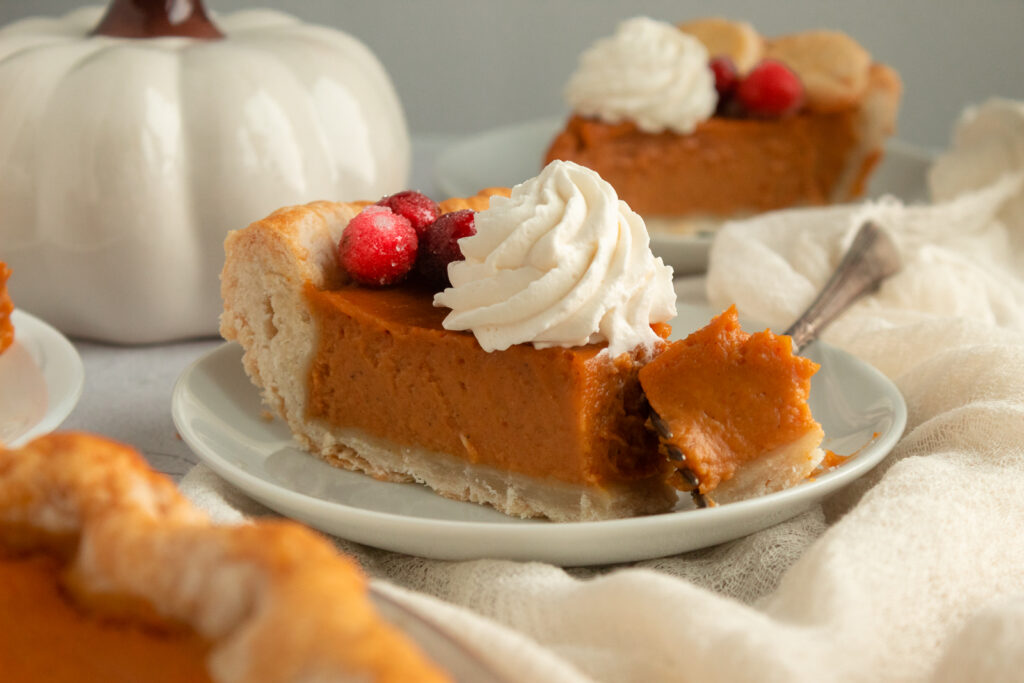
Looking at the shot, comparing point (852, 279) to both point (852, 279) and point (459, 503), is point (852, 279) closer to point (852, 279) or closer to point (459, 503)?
point (852, 279)

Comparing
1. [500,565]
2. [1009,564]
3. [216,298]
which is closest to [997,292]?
[1009,564]

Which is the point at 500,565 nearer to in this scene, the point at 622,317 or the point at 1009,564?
the point at 622,317

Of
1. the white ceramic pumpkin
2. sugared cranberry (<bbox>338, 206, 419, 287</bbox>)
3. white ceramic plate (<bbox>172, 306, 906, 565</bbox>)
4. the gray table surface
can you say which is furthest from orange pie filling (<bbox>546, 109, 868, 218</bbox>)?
sugared cranberry (<bbox>338, 206, 419, 287</bbox>)

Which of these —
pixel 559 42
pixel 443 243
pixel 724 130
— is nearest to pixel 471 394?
pixel 443 243

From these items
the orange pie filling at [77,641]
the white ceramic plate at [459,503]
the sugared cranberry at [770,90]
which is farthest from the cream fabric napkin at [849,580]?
the sugared cranberry at [770,90]

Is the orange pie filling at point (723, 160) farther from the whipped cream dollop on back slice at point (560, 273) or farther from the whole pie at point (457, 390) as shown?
the whipped cream dollop on back slice at point (560, 273)
